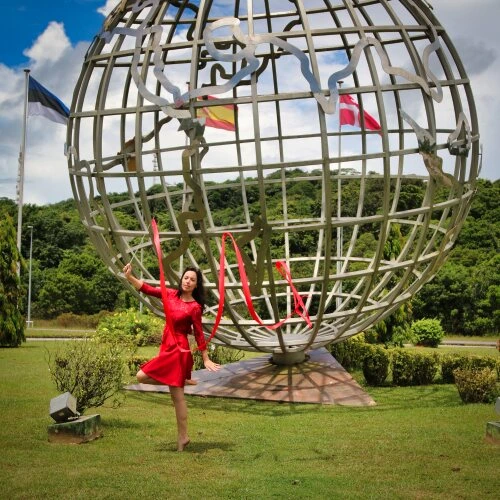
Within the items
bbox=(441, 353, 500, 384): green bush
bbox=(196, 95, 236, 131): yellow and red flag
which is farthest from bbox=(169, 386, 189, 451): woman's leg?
bbox=(441, 353, 500, 384): green bush

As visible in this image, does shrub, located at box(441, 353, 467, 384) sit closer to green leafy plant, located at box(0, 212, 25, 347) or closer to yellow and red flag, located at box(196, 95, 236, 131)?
yellow and red flag, located at box(196, 95, 236, 131)

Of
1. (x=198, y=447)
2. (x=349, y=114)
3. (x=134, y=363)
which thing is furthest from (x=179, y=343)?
(x=349, y=114)

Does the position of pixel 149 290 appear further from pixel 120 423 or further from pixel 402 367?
pixel 402 367

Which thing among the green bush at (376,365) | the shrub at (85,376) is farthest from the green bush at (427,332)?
the shrub at (85,376)

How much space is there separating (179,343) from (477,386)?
4193 mm

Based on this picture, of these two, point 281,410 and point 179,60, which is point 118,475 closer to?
point 281,410

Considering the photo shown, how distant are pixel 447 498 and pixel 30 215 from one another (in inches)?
1256

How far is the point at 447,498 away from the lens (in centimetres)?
611

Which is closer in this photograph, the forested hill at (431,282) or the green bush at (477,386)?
the green bush at (477,386)

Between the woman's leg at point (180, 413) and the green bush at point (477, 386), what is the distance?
3.91 metres

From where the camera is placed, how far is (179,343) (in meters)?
7.45

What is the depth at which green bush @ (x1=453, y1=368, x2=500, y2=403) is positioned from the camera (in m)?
9.91

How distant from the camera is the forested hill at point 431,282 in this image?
25.4m

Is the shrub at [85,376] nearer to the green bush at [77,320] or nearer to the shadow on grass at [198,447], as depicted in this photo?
the shadow on grass at [198,447]
